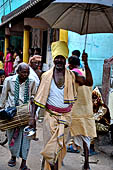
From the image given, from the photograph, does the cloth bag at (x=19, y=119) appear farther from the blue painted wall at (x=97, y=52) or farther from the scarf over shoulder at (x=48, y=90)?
the blue painted wall at (x=97, y=52)

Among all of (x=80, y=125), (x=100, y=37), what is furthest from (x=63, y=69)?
(x=100, y=37)

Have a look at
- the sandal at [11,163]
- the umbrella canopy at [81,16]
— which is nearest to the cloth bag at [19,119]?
the sandal at [11,163]

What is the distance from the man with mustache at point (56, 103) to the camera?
11.6ft

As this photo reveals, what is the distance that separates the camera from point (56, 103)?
361 cm

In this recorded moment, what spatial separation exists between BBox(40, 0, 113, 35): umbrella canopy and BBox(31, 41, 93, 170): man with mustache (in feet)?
2.98

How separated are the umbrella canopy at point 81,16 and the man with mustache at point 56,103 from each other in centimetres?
91

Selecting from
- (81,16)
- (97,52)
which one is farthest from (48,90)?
(97,52)

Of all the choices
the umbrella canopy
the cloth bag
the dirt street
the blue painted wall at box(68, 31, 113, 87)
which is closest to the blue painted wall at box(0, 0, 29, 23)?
the blue painted wall at box(68, 31, 113, 87)

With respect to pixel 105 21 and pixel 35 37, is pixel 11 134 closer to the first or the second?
pixel 105 21

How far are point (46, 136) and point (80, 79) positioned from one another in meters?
0.93

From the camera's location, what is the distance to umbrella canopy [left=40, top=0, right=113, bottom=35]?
4.21 m

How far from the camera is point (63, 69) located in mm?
3719

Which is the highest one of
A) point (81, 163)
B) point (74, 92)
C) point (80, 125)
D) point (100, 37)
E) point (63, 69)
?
point (100, 37)

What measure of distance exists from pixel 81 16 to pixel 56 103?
1624 millimetres
